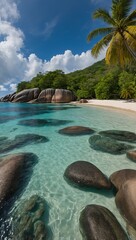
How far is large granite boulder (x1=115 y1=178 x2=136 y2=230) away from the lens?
2.61 m

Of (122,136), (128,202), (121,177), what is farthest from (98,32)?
(128,202)

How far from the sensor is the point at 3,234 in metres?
2.50

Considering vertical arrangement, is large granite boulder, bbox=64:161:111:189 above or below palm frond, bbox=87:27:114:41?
below

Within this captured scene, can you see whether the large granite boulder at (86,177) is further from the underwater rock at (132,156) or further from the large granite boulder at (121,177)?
the underwater rock at (132,156)

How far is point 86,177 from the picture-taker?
373cm

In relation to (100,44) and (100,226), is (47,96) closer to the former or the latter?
(100,44)

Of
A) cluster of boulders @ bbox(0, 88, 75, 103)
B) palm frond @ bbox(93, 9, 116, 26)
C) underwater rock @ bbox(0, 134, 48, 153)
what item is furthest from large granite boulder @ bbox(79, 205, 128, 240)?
cluster of boulders @ bbox(0, 88, 75, 103)

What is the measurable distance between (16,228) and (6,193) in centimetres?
94

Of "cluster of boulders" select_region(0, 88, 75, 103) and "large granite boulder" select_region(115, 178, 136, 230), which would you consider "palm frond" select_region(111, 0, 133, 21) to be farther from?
"cluster of boulders" select_region(0, 88, 75, 103)

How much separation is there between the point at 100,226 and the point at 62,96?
33344 millimetres

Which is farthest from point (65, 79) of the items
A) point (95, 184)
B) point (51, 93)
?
point (95, 184)

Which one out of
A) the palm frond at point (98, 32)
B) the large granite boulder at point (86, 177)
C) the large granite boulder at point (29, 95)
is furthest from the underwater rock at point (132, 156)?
the large granite boulder at point (29, 95)

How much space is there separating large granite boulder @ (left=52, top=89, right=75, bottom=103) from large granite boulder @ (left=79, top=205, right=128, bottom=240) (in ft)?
108

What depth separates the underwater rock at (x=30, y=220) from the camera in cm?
245
